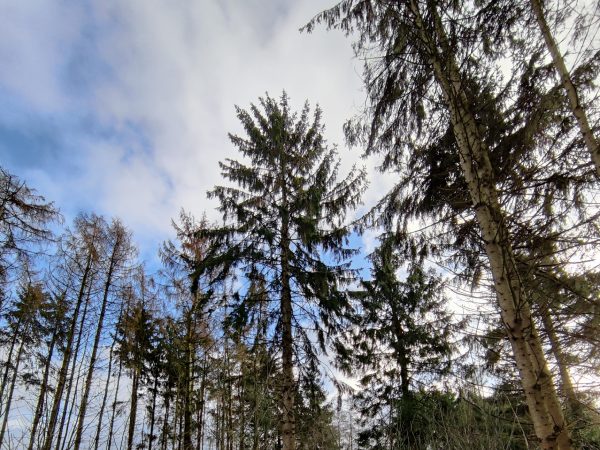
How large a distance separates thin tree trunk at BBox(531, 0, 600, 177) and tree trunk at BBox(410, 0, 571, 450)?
40.0 inches

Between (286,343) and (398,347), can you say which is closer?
(286,343)

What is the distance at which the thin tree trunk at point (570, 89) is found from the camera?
3.55m

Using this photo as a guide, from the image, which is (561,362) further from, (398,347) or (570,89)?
(398,347)

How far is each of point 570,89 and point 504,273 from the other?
2.32 metres

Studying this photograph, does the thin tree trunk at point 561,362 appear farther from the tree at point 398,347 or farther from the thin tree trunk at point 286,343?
the tree at point 398,347

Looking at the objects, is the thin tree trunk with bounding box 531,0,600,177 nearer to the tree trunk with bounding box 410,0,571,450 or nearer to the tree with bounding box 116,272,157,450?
the tree trunk with bounding box 410,0,571,450

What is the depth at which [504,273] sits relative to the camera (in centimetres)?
288

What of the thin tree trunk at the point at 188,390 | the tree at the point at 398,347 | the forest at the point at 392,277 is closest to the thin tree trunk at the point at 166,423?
the forest at the point at 392,277

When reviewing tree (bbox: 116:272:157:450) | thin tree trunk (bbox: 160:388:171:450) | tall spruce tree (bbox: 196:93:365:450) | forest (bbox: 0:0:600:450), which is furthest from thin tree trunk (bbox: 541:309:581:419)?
thin tree trunk (bbox: 160:388:171:450)

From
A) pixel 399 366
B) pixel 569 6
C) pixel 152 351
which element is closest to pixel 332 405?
pixel 399 366

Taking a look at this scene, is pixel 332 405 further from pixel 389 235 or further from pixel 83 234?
pixel 83 234

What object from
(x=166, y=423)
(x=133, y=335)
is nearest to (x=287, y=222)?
(x=133, y=335)

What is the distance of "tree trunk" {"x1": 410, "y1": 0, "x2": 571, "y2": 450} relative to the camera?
250 centimetres

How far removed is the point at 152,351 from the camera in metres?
18.8
